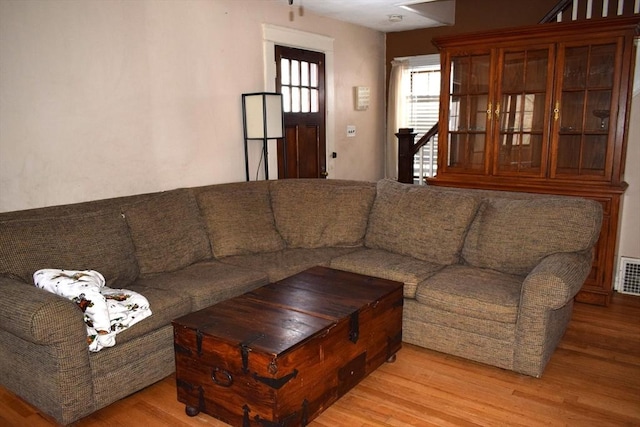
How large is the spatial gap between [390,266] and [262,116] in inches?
64.1

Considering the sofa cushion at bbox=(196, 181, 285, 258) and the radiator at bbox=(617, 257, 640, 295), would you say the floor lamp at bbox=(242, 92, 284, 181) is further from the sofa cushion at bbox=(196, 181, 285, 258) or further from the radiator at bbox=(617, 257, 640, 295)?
the radiator at bbox=(617, 257, 640, 295)

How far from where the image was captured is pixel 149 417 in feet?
7.64

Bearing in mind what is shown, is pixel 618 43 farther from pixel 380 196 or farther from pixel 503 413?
pixel 503 413

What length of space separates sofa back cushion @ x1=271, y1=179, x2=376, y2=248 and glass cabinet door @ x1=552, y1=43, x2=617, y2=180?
1.49m

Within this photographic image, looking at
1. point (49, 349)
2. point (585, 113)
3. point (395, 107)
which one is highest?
point (395, 107)

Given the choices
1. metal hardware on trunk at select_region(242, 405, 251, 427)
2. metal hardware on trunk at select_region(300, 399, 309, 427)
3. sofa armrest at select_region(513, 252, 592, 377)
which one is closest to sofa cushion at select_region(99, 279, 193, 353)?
metal hardware on trunk at select_region(242, 405, 251, 427)

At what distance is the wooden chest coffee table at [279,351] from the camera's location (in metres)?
1.99

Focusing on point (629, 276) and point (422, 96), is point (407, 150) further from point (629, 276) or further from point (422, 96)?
point (629, 276)

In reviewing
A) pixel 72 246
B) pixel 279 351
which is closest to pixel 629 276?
pixel 279 351

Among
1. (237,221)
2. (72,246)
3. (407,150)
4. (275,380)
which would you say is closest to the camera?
(275,380)

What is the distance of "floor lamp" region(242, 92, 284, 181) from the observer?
12.8 ft

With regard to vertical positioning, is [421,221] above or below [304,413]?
above

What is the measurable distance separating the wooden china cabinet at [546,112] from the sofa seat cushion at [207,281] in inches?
80.8

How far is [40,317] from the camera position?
205 centimetres
